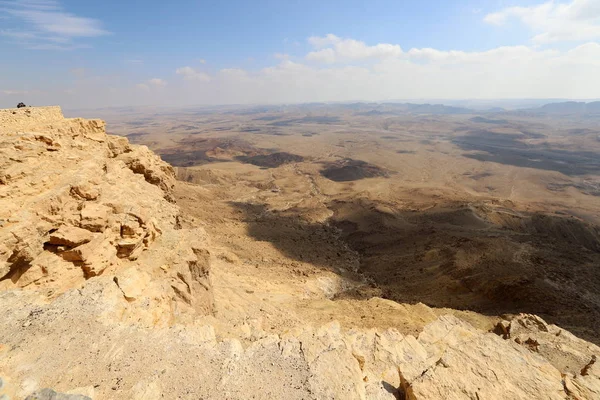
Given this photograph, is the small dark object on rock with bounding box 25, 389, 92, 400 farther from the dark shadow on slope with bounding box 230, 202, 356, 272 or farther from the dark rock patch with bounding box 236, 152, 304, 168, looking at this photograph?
the dark rock patch with bounding box 236, 152, 304, 168

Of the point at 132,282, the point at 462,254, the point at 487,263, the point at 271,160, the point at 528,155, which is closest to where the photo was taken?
the point at 132,282

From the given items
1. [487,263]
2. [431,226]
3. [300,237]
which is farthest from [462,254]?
[300,237]

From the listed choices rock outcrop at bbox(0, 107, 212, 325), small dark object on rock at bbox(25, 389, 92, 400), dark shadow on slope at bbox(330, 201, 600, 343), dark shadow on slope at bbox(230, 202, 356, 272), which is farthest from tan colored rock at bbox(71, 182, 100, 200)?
dark shadow on slope at bbox(330, 201, 600, 343)

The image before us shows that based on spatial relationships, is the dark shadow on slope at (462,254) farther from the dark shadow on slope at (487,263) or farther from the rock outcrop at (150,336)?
the rock outcrop at (150,336)

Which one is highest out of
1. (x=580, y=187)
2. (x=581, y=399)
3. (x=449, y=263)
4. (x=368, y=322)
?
(x=581, y=399)

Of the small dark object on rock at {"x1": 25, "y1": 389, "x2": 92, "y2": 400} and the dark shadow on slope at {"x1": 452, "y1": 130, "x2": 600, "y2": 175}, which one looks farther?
the dark shadow on slope at {"x1": 452, "y1": 130, "x2": 600, "y2": 175}

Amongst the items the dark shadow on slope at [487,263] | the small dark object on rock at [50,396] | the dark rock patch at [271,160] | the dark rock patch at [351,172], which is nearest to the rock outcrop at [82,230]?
the small dark object on rock at [50,396]

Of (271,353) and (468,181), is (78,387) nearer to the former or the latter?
(271,353)

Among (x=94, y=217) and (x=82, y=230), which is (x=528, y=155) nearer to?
(x=94, y=217)

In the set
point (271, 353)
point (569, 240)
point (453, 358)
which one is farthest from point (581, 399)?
point (569, 240)
